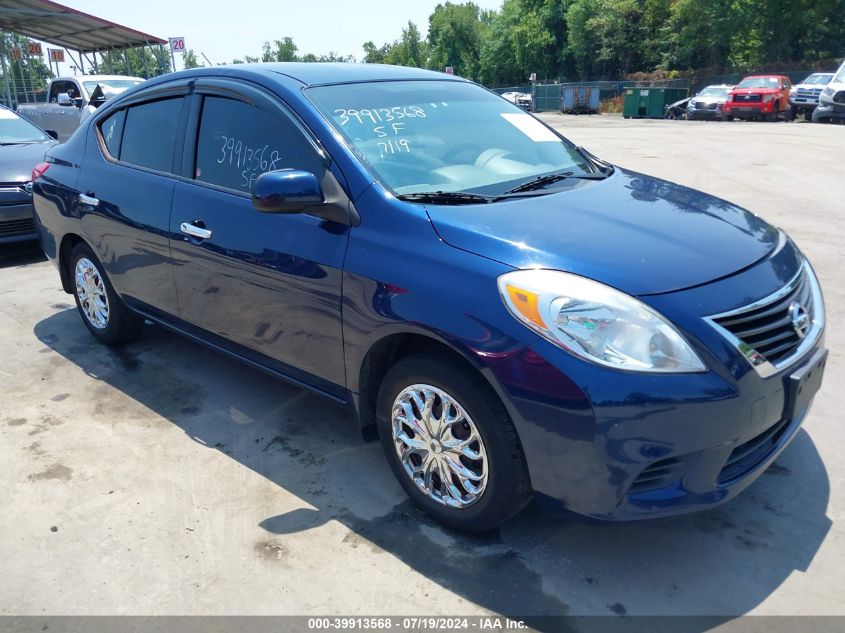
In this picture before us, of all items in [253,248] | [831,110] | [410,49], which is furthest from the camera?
[410,49]

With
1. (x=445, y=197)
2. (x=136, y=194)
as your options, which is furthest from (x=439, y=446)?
(x=136, y=194)

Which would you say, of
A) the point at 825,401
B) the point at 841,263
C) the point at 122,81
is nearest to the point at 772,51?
the point at 122,81

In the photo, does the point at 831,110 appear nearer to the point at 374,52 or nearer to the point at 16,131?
the point at 16,131

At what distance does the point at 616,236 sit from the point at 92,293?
3651mm

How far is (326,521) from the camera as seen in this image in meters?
2.89

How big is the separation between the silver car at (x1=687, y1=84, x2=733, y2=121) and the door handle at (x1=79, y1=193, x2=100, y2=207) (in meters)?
29.8

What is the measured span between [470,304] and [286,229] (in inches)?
42.4

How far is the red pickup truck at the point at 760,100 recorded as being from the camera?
27625 mm

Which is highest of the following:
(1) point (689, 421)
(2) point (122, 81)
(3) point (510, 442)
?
(2) point (122, 81)

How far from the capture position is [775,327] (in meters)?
2.45

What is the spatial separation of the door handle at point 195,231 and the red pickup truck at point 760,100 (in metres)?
29.1

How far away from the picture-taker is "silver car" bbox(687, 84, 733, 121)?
29469 mm

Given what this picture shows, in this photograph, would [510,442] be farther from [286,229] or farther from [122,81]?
[122,81]

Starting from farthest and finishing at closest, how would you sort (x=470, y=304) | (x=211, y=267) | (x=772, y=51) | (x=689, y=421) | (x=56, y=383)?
1. (x=772, y=51)
2. (x=56, y=383)
3. (x=211, y=267)
4. (x=470, y=304)
5. (x=689, y=421)
